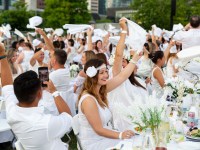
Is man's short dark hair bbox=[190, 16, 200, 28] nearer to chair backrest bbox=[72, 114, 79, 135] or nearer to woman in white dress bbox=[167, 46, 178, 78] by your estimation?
woman in white dress bbox=[167, 46, 178, 78]

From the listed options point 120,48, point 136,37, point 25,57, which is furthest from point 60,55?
point 25,57

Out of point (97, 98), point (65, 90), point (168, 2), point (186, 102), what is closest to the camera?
point (97, 98)

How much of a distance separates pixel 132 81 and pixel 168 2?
27.9m

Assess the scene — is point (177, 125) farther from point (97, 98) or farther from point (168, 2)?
point (168, 2)

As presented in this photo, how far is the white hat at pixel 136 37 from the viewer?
4414 millimetres

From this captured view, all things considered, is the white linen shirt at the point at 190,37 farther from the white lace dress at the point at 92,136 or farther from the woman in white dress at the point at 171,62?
the white lace dress at the point at 92,136

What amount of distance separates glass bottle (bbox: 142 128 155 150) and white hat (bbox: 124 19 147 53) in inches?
64.3

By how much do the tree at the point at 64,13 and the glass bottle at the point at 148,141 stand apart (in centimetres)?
4145

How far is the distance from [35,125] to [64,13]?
42888mm

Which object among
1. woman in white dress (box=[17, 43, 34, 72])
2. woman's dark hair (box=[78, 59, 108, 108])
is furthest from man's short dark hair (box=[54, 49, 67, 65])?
woman in white dress (box=[17, 43, 34, 72])

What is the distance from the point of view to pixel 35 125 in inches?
116

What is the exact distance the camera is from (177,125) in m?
3.53

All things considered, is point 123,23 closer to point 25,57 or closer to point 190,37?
point 190,37

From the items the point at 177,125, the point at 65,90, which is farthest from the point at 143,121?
the point at 65,90
